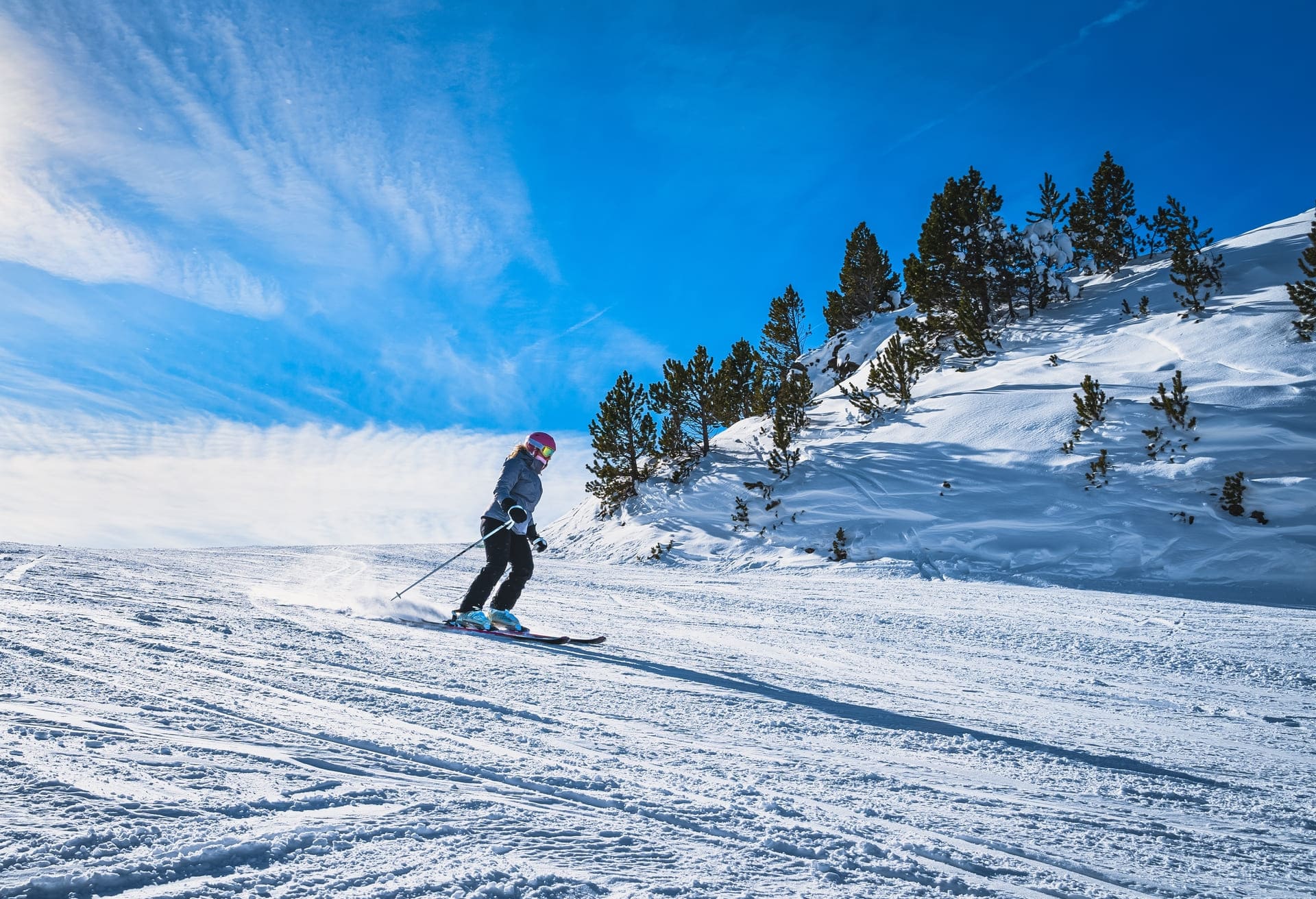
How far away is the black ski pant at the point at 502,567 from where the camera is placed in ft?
20.9

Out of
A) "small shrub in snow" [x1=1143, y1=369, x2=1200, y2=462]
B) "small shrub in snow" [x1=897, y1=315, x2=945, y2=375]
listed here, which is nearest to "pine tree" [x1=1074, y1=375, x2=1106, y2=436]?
"small shrub in snow" [x1=1143, y1=369, x2=1200, y2=462]

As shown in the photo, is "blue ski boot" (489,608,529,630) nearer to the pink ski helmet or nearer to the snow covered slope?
the pink ski helmet

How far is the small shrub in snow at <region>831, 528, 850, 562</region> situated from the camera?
15547mm

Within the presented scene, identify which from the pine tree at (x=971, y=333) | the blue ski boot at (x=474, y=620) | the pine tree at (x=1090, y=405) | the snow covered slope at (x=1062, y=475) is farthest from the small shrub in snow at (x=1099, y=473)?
the blue ski boot at (x=474, y=620)

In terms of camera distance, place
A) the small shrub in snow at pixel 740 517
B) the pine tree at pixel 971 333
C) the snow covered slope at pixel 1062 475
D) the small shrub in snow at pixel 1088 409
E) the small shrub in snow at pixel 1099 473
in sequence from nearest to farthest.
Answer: the snow covered slope at pixel 1062 475 → the small shrub in snow at pixel 1099 473 → the small shrub in snow at pixel 1088 409 → the small shrub in snow at pixel 740 517 → the pine tree at pixel 971 333

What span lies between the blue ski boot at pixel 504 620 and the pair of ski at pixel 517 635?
0.16ft

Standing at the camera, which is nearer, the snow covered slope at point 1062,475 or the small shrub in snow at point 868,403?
the snow covered slope at point 1062,475

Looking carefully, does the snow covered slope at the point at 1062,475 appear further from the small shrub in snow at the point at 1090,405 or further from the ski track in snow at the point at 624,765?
the ski track in snow at the point at 624,765

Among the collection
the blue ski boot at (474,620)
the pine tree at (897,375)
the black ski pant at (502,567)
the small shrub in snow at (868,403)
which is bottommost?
the blue ski boot at (474,620)

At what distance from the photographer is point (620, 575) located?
40.8 ft

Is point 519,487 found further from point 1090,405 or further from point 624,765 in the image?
point 1090,405

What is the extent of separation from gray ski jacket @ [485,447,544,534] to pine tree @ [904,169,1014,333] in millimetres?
25434

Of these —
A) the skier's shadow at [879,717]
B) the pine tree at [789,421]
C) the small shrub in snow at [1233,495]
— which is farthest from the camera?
the pine tree at [789,421]

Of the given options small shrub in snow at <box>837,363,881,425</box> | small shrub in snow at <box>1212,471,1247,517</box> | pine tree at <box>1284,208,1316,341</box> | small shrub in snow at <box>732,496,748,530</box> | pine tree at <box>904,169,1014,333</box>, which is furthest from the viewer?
pine tree at <box>904,169,1014,333</box>
